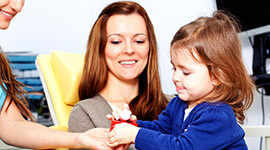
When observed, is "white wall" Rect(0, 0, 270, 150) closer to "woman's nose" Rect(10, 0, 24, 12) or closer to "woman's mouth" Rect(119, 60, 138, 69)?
"woman's mouth" Rect(119, 60, 138, 69)

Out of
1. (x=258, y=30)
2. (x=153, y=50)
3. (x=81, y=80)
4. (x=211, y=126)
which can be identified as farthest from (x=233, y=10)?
(x=211, y=126)

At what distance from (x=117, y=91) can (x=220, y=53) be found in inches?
21.8

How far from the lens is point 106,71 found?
54.6 inches

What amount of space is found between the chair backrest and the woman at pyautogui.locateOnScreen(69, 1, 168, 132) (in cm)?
10

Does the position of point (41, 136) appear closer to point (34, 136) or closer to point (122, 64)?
point (34, 136)

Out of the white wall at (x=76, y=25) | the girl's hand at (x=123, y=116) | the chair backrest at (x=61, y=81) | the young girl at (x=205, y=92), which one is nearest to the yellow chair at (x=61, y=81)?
the chair backrest at (x=61, y=81)

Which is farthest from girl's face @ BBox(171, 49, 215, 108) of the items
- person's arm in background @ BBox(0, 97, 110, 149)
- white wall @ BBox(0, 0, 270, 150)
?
white wall @ BBox(0, 0, 270, 150)

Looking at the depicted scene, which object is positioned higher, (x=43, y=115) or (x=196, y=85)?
(x=196, y=85)

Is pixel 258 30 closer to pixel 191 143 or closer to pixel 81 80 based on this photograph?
pixel 81 80

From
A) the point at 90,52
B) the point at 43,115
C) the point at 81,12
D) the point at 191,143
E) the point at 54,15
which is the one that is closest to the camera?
the point at 191,143

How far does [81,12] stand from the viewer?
3.57m

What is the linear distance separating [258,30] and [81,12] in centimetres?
223

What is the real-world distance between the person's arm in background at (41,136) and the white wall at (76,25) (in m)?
1.36

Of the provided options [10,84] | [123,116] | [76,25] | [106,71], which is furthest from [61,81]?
[76,25]
